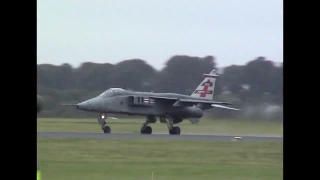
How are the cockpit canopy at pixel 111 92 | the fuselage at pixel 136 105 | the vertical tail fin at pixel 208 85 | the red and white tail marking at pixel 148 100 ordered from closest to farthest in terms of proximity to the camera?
the fuselage at pixel 136 105, the cockpit canopy at pixel 111 92, the red and white tail marking at pixel 148 100, the vertical tail fin at pixel 208 85

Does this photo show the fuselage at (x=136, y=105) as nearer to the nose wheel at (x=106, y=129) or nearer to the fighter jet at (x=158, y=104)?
the fighter jet at (x=158, y=104)

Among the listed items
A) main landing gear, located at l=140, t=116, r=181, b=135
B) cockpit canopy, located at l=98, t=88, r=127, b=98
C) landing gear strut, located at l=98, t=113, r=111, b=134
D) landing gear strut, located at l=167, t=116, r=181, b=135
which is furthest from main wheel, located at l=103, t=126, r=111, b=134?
landing gear strut, located at l=167, t=116, r=181, b=135

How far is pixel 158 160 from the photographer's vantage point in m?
8.64

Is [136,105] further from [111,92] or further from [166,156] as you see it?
[166,156]

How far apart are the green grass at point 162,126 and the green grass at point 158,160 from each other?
1.28 ft

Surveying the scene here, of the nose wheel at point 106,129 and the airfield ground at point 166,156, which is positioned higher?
the nose wheel at point 106,129

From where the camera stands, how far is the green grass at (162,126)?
421 inches

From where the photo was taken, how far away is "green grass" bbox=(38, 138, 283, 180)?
654 cm

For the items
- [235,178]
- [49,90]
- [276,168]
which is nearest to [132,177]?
[235,178]

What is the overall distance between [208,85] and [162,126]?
2.43 m

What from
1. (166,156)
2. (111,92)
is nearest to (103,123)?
(111,92)

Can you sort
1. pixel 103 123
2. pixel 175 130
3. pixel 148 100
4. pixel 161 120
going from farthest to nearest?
pixel 161 120 < pixel 148 100 < pixel 175 130 < pixel 103 123

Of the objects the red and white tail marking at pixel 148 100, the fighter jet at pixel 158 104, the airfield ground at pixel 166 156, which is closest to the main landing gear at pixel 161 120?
the fighter jet at pixel 158 104
